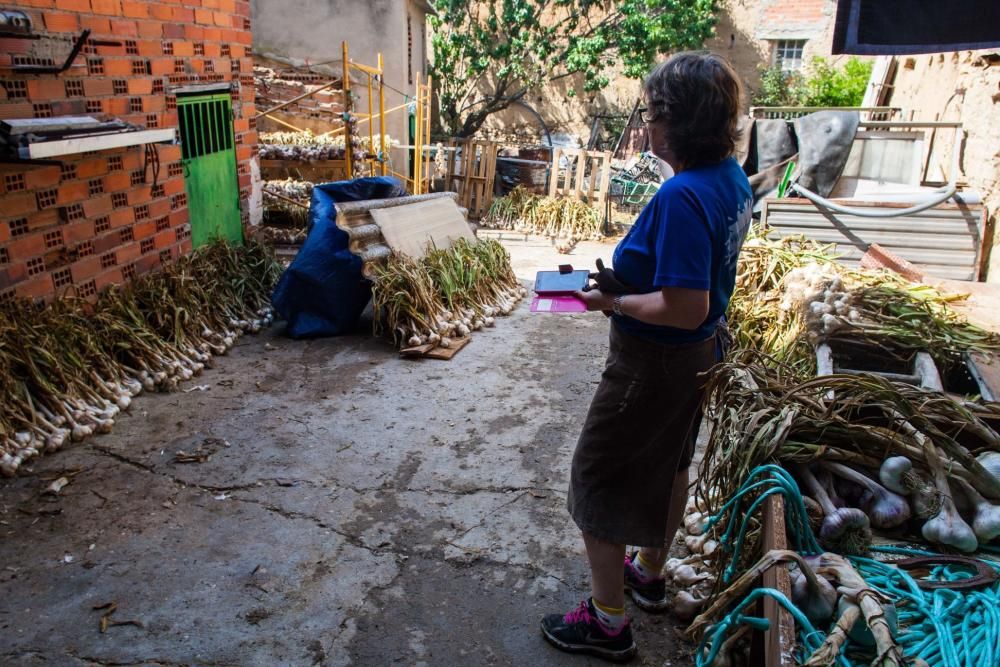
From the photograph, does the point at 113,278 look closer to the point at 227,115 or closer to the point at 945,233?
the point at 227,115

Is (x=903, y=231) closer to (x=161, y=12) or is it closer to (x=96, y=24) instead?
(x=161, y=12)

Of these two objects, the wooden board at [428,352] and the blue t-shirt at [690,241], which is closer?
the blue t-shirt at [690,241]

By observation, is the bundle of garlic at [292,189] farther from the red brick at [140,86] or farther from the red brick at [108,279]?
the red brick at [108,279]

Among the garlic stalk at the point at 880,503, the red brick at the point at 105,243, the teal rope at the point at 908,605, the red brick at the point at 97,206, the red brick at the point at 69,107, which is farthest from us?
the red brick at the point at 105,243

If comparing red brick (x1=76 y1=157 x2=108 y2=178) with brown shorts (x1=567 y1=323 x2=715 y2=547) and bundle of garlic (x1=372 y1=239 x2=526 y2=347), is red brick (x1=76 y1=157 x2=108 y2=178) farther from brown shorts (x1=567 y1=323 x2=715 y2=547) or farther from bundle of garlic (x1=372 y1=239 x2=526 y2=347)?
brown shorts (x1=567 y1=323 x2=715 y2=547)

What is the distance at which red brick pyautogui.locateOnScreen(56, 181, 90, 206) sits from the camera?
4.49 metres

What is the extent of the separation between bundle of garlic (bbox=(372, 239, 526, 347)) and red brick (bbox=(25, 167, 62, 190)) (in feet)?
7.46

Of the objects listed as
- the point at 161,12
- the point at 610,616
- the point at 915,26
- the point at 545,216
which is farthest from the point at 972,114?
the point at 161,12

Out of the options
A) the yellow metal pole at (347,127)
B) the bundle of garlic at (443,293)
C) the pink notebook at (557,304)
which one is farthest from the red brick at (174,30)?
the pink notebook at (557,304)

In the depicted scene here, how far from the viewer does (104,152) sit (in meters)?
4.86

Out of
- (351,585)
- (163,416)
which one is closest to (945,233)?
(351,585)

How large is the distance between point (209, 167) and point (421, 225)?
197 centimetres

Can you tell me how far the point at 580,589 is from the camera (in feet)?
9.66

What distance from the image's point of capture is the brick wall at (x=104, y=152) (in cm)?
416
